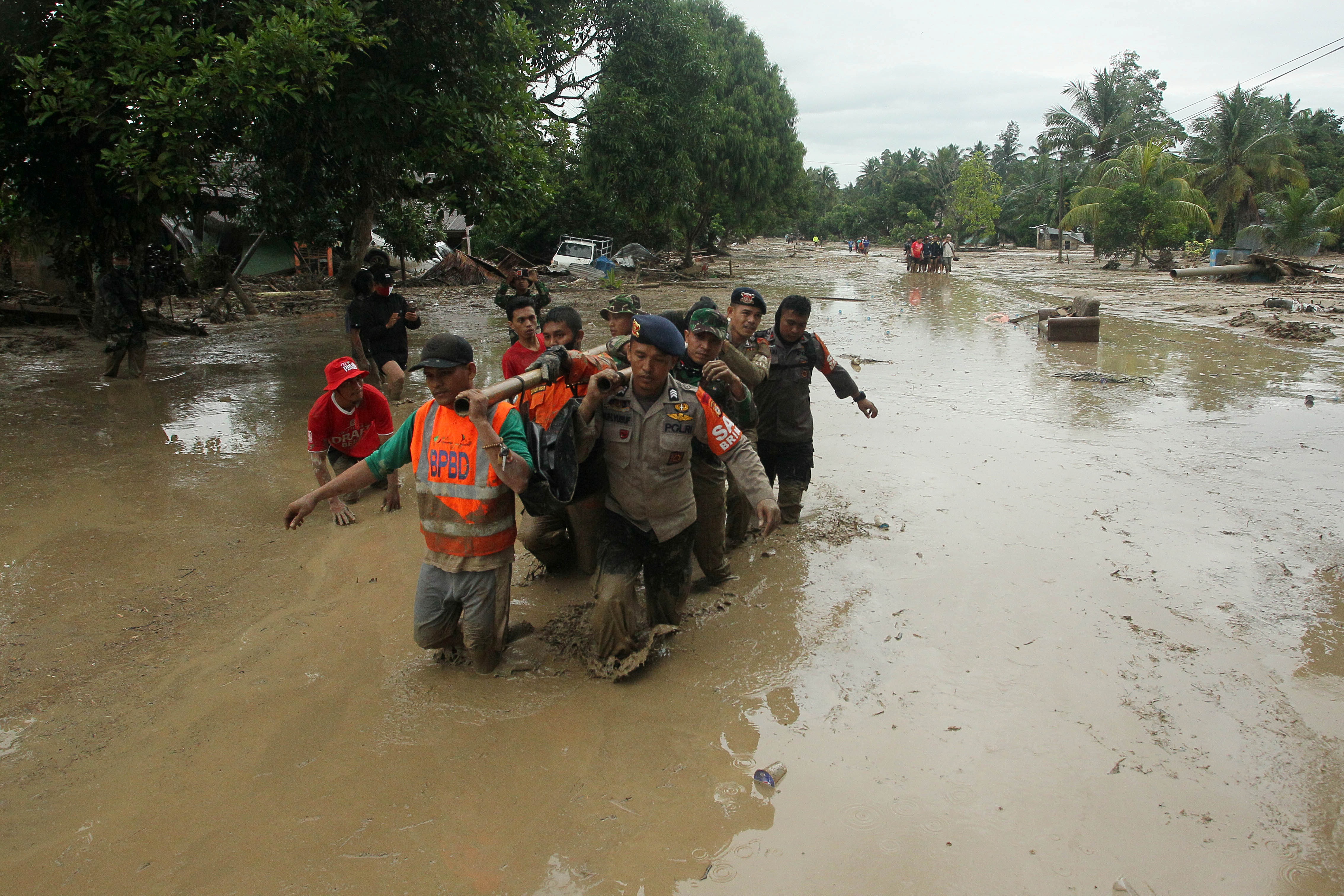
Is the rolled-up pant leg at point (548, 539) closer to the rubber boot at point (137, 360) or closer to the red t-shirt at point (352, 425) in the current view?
the red t-shirt at point (352, 425)

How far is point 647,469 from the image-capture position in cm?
361

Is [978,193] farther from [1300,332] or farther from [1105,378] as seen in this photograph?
[1105,378]

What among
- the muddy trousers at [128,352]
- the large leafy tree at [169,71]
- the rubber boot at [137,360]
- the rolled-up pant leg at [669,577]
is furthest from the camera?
the rubber boot at [137,360]

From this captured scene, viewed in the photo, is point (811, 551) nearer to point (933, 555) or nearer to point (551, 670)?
point (933, 555)

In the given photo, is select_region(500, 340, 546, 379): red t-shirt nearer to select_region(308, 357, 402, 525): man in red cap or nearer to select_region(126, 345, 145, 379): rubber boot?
select_region(308, 357, 402, 525): man in red cap

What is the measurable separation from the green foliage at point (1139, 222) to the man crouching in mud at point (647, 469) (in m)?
34.8

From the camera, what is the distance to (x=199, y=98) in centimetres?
724

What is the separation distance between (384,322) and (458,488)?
4.99m

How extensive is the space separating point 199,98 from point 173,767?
6379 mm

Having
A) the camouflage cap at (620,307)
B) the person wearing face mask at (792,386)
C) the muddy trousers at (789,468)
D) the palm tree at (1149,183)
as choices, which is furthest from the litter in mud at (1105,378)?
the palm tree at (1149,183)

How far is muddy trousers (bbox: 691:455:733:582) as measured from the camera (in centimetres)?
426

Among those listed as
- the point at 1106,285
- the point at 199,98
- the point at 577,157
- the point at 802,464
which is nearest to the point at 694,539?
the point at 802,464

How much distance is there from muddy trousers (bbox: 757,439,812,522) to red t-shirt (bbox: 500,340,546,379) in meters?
1.57

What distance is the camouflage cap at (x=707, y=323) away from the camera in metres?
4.28
